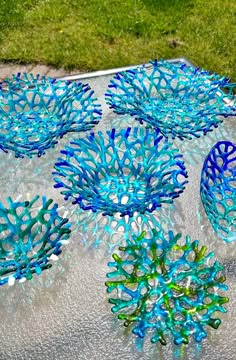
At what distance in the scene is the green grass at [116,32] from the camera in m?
2.85

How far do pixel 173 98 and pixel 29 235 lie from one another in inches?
35.1

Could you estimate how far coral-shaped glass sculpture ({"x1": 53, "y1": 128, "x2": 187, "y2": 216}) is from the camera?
5.34ft

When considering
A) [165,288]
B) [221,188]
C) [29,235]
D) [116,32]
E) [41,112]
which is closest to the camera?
[165,288]

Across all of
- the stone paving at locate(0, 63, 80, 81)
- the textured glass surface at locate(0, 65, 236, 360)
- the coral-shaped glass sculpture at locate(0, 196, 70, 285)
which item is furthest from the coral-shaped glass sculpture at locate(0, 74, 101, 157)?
the stone paving at locate(0, 63, 80, 81)

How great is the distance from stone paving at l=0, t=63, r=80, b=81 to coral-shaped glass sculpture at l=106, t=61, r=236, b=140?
0.66 metres

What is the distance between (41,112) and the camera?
6.63 feet

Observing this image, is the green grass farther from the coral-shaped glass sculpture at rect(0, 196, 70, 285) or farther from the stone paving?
the coral-shaped glass sculpture at rect(0, 196, 70, 285)

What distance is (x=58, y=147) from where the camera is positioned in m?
1.82

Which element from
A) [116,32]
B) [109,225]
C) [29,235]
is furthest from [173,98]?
[116,32]

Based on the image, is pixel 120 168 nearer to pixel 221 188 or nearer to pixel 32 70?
pixel 221 188

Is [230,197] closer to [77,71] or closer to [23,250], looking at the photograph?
[23,250]

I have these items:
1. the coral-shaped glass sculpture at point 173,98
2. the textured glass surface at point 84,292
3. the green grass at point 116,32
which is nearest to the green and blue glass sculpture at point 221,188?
the textured glass surface at point 84,292

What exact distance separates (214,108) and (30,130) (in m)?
0.69

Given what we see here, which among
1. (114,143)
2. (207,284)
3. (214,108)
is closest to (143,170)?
(114,143)
